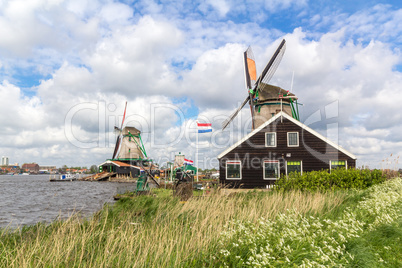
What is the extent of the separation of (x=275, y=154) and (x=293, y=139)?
1.86 m

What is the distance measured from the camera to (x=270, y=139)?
76.2 feet

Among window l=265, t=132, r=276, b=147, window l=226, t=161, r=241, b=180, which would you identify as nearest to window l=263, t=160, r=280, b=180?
window l=265, t=132, r=276, b=147

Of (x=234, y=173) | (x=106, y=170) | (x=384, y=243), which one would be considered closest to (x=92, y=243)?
(x=384, y=243)

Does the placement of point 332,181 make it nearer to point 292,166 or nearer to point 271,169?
point 292,166

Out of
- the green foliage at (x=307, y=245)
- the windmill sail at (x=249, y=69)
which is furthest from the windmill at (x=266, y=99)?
the green foliage at (x=307, y=245)

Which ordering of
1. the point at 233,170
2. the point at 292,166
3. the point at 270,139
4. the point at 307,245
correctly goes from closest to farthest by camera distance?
the point at 307,245 < the point at 292,166 < the point at 233,170 < the point at 270,139

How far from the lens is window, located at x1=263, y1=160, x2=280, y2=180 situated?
74.8ft

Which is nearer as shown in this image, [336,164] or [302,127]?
[336,164]

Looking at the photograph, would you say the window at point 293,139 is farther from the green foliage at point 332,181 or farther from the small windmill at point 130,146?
the small windmill at point 130,146

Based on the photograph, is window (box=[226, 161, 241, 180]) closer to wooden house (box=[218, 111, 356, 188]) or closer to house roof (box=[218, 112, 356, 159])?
wooden house (box=[218, 111, 356, 188])

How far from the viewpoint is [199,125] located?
30688 mm

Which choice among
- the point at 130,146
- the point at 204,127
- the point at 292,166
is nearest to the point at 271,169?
the point at 292,166

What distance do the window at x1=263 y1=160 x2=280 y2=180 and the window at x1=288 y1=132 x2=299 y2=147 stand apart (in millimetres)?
1810

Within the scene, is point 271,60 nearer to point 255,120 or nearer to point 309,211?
point 255,120
